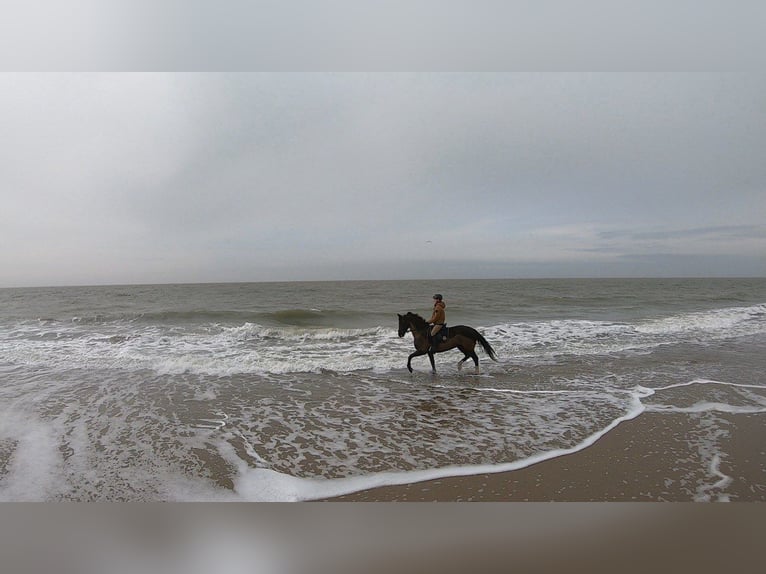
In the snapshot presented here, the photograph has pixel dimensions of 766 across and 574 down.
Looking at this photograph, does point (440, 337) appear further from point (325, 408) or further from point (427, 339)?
point (325, 408)

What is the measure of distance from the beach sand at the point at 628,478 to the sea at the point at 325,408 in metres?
0.03

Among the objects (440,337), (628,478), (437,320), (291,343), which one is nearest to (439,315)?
(437,320)

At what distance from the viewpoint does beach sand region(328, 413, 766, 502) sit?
1690 millimetres

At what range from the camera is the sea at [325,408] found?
6.33 ft

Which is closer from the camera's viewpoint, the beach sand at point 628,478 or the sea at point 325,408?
the beach sand at point 628,478

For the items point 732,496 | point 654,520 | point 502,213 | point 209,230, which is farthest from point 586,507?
point 209,230

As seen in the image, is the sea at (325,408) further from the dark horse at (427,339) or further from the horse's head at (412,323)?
the horse's head at (412,323)

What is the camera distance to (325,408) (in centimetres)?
293

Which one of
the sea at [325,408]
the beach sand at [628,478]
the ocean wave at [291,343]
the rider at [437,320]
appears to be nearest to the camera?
the beach sand at [628,478]

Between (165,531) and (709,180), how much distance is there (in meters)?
4.53

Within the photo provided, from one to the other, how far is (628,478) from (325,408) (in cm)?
203

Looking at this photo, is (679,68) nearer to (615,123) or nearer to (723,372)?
(615,123)

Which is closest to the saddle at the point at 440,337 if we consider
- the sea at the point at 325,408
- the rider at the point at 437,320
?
the rider at the point at 437,320

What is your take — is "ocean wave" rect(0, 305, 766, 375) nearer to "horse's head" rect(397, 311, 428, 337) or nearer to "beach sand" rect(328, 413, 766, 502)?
"horse's head" rect(397, 311, 428, 337)
